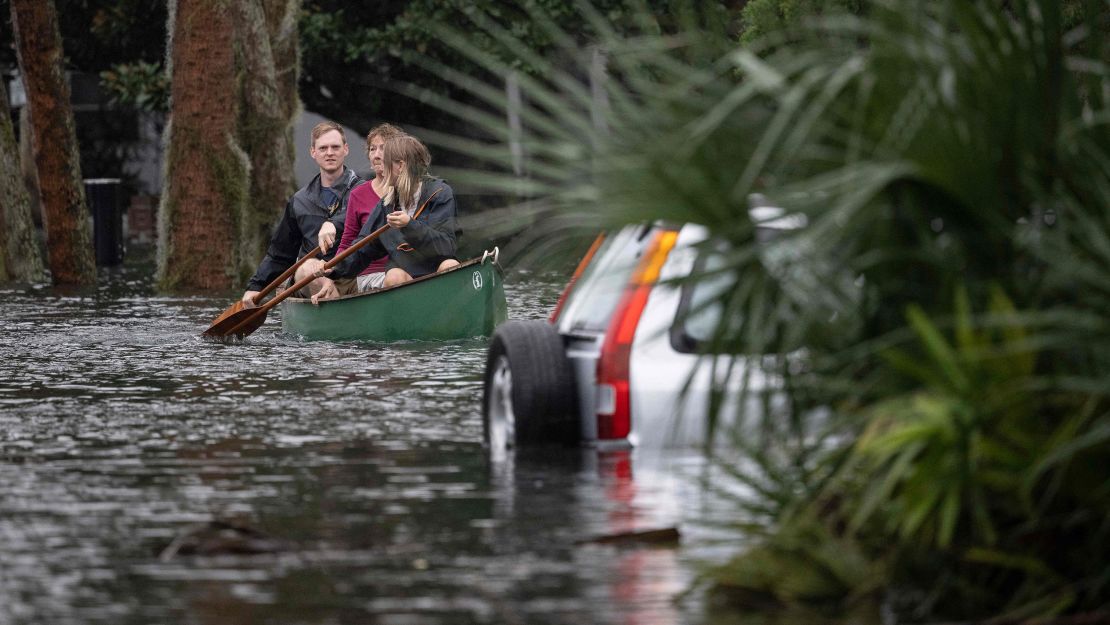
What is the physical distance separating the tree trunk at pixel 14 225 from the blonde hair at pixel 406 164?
1196 cm

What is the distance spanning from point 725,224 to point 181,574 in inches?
82.5

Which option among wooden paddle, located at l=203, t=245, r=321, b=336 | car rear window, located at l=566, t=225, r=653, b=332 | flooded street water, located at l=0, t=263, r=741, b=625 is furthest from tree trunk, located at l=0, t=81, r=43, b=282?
car rear window, located at l=566, t=225, r=653, b=332

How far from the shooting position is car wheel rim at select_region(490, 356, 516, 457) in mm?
10055

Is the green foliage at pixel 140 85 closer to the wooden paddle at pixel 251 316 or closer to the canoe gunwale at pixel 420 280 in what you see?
the wooden paddle at pixel 251 316

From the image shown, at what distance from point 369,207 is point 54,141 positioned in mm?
10606

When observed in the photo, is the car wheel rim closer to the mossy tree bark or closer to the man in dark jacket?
the man in dark jacket

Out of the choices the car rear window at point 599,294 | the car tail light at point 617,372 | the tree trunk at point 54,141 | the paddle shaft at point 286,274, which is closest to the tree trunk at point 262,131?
the tree trunk at point 54,141

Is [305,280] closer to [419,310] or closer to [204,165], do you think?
[419,310]

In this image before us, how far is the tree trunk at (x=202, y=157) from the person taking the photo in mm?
27719

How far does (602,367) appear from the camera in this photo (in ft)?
30.8

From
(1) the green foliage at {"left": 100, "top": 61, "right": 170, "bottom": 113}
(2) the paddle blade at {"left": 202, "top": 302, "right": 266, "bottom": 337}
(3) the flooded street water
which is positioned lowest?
(3) the flooded street water

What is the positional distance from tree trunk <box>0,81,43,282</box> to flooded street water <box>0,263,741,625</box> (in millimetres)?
13967

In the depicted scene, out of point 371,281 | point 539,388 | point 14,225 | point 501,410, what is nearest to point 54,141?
point 14,225

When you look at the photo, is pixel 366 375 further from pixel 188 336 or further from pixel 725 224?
pixel 725 224
